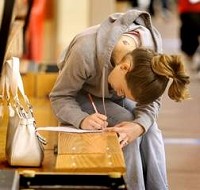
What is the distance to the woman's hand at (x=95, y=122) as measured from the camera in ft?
9.12

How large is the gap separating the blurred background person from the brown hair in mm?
5147

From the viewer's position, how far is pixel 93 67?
2805 millimetres

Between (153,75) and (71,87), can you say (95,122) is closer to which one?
(71,87)

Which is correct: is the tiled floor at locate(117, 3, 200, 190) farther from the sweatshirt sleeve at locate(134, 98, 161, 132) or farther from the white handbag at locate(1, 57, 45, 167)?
the white handbag at locate(1, 57, 45, 167)

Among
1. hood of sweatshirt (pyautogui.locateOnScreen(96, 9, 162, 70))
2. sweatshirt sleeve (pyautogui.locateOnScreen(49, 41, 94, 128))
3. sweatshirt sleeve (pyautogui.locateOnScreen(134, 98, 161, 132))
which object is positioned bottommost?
sweatshirt sleeve (pyautogui.locateOnScreen(134, 98, 161, 132))

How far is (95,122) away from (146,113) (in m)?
0.26

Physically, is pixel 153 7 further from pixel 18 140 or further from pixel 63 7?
pixel 18 140

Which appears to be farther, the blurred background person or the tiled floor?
the blurred background person

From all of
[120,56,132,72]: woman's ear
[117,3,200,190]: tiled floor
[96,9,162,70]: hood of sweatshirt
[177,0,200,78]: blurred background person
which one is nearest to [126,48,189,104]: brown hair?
[120,56,132,72]: woman's ear

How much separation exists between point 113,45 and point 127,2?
36.3 feet

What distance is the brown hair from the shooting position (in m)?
2.67

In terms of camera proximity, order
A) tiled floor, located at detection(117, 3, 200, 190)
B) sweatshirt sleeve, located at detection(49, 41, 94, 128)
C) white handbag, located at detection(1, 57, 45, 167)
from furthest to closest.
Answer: tiled floor, located at detection(117, 3, 200, 190)
sweatshirt sleeve, located at detection(49, 41, 94, 128)
white handbag, located at detection(1, 57, 45, 167)

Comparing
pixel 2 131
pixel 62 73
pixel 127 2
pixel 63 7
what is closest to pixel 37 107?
pixel 2 131

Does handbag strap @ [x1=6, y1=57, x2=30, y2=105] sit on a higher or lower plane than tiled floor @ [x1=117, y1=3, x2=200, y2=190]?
higher
